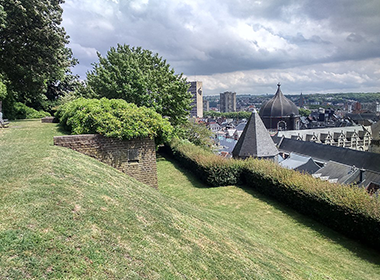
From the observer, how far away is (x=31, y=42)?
2030 cm

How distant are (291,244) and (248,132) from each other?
13.0 metres

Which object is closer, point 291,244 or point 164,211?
point 164,211

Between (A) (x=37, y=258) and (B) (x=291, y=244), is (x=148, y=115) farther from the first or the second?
(A) (x=37, y=258)

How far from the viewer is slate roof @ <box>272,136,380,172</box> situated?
124 ft

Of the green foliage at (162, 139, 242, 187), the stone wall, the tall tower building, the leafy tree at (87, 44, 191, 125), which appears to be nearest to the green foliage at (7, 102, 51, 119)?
the leafy tree at (87, 44, 191, 125)

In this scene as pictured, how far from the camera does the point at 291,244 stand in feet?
31.9

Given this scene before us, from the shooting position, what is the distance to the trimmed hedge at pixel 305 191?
33.6ft

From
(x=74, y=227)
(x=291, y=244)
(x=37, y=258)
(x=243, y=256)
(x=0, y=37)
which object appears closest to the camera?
(x=37, y=258)

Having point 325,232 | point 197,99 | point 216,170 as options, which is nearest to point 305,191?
point 325,232

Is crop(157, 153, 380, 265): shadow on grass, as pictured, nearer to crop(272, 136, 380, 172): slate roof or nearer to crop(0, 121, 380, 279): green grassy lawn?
crop(0, 121, 380, 279): green grassy lawn

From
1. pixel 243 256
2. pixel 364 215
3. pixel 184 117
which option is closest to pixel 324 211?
pixel 364 215

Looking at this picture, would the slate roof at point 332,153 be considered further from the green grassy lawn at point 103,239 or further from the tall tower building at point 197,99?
the tall tower building at point 197,99

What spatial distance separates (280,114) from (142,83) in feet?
176

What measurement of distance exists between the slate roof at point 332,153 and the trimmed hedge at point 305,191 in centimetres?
2853
